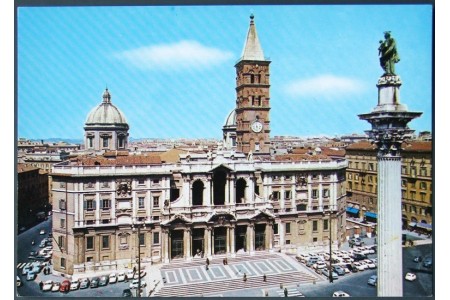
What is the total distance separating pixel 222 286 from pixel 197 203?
4.40m

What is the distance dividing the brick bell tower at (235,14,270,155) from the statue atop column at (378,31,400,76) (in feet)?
26.5

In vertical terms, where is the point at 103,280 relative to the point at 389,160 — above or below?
below

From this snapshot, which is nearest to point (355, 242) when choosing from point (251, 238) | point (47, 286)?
point (251, 238)

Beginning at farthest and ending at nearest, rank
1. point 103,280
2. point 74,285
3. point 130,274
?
A: point 130,274, point 103,280, point 74,285

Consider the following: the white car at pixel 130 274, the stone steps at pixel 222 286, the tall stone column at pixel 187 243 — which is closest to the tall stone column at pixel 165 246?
the tall stone column at pixel 187 243

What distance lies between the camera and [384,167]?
10.6m

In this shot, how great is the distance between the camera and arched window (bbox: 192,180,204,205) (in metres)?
19.8

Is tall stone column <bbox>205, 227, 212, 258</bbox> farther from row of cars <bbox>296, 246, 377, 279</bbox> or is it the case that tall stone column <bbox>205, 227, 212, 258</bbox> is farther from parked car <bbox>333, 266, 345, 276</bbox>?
parked car <bbox>333, 266, 345, 276</bbox>

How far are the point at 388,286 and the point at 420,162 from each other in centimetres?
604

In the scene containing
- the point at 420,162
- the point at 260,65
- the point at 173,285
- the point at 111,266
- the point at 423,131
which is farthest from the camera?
the point at 260,65

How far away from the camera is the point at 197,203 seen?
1984cm

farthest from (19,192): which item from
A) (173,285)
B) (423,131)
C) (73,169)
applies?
(423,131)

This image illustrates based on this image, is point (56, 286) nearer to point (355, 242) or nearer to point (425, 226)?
point (355, 242)

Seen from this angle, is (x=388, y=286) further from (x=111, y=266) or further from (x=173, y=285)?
(x=111, y=266)
